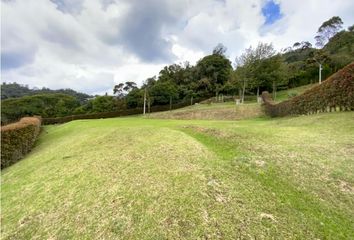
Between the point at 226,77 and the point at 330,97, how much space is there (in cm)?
3593

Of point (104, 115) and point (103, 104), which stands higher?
point (103, 104)

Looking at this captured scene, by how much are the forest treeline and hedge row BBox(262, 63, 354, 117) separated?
62.3 feet

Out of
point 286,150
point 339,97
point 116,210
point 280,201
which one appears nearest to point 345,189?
point 280,201

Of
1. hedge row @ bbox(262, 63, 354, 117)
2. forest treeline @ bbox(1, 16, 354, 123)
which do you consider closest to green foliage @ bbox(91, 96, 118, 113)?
forest treeline @ bbox(1, 16, 354, 123)

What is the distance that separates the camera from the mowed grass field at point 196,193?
3.53 metres

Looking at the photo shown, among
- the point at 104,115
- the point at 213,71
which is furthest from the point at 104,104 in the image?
the point at 213,71

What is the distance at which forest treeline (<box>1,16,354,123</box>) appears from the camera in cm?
3528

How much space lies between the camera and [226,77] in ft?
153

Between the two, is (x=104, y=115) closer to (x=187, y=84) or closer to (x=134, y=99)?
(x=134, y=99)

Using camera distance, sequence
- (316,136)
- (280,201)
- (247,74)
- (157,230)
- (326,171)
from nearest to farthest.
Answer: (157,230)
(280,201)
(326,171)
(316,136)
(247,74)

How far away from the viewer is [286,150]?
645 centimetres

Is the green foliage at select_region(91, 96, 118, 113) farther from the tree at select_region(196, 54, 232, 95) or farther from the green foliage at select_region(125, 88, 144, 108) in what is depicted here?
the tree at select_region(196, 54, 232, 95)

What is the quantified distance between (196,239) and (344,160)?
4421 mm

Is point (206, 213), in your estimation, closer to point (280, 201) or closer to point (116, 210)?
point (280, 201)
